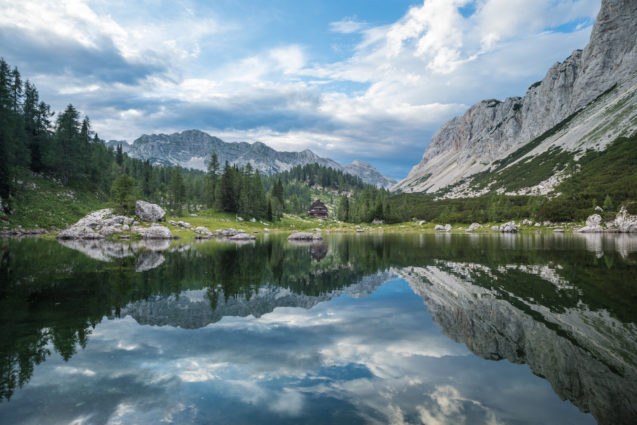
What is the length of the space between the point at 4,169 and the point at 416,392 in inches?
3123

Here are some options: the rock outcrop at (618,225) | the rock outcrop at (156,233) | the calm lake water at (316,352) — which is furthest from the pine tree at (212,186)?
the rock outcrop at (618,225)

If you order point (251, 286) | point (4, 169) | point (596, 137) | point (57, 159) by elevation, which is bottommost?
point (251, 286)

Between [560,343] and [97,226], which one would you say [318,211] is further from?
[560,343]

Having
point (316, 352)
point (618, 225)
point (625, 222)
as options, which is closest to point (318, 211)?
point (618, 225)

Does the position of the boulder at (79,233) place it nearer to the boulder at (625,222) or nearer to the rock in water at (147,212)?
the rock in water at (147,212)

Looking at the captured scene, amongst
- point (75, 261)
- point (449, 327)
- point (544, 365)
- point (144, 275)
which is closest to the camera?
point (544, 365)

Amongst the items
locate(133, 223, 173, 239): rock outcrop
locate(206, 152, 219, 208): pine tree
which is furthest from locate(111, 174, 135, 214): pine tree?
locate(206, 152, 219, 208): pine tree

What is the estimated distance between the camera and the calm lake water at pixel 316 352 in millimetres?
6906

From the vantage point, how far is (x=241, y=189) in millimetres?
108875

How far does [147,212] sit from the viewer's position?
74000mm

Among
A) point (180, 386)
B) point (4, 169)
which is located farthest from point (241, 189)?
point (180, 386)

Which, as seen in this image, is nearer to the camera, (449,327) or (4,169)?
(449,327)

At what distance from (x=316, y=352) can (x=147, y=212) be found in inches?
2945

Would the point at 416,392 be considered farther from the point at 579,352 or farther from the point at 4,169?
the point at 4,169
